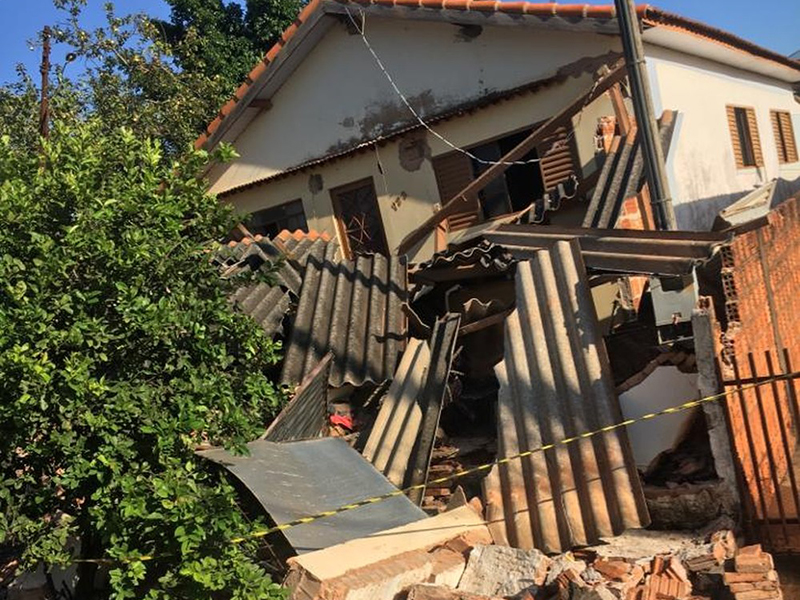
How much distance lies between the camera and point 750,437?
536 centimetres

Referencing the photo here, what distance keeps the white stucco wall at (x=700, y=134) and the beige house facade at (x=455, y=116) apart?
44 millimetres

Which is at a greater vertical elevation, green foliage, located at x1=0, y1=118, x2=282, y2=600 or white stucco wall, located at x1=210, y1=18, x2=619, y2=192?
white stucco wall, located at x1=210, y1=18, x2=619, y2=192

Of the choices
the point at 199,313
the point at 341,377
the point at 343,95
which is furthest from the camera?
the point at 343,95

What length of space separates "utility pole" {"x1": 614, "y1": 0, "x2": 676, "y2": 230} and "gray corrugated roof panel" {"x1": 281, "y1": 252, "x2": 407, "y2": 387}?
351 cm

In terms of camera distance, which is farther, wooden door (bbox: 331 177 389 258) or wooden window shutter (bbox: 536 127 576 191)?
wooden door (bbox: 331 177 389 258)

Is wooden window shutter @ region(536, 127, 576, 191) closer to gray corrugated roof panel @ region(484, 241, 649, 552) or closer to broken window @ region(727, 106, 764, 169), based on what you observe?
gray corrugated roof panel @ region(484, 241, 649, 552)

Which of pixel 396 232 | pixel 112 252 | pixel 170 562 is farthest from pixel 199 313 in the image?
pixel 396 232

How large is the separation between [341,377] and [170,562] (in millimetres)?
4257

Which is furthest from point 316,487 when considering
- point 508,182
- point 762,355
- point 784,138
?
point 784,138

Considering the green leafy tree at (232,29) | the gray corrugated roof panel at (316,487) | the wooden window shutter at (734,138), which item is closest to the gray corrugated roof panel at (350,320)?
the gray corrugated roof panel at (316,487)

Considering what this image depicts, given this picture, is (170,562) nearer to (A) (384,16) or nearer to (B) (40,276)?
(B) (40,276)

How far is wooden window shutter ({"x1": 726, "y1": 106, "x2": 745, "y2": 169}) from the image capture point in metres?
13.7

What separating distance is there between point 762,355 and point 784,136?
13.8 meters

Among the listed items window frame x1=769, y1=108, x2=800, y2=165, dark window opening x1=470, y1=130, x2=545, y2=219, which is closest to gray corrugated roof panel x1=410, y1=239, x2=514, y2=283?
dark window opening x1=470, y1=130, x2=545, y2=219
